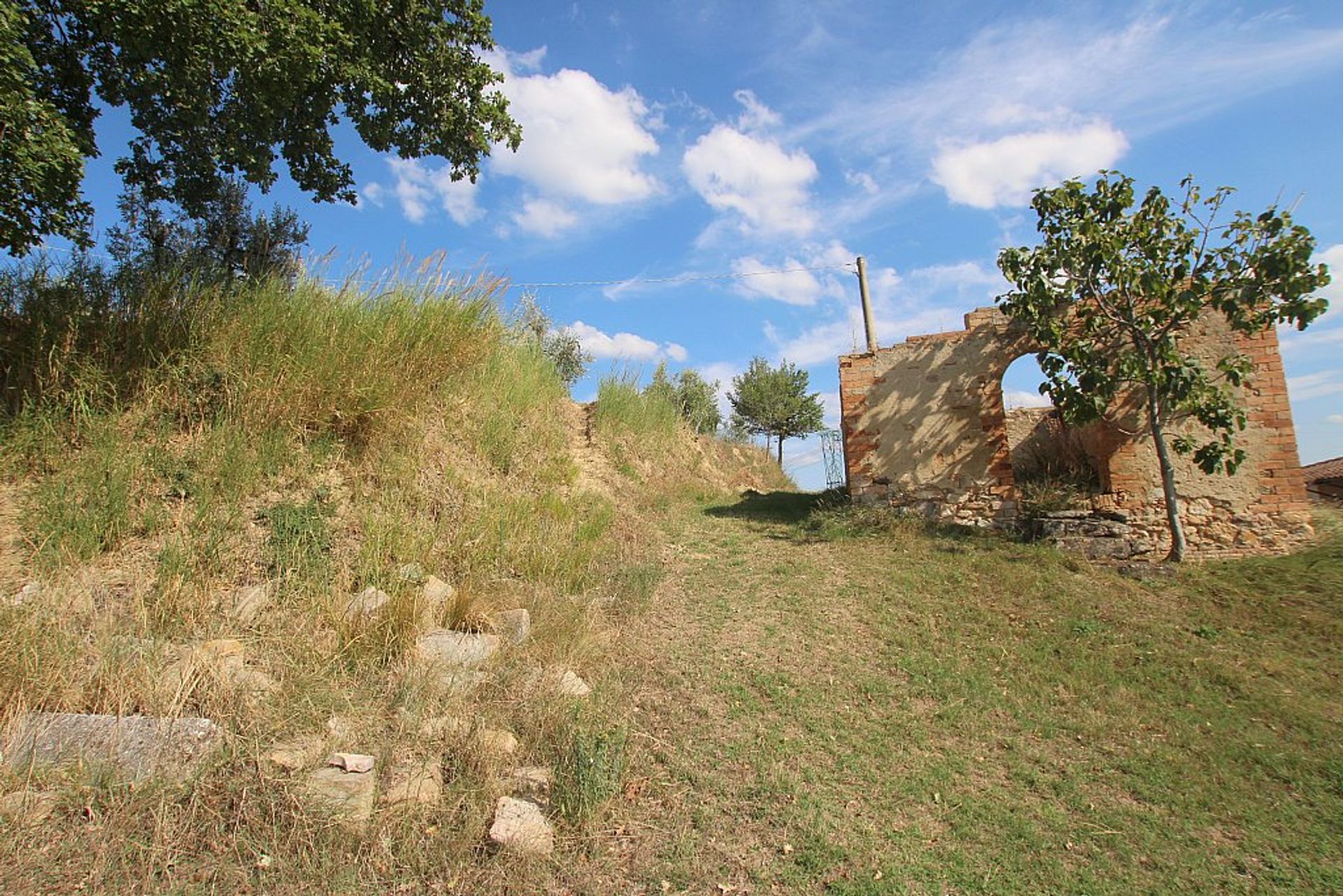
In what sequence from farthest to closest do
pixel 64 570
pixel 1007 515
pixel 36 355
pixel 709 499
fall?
1. pixel 709 499
2. pixel 1007 515
3. pixel 36 355
4. pixel 64 570

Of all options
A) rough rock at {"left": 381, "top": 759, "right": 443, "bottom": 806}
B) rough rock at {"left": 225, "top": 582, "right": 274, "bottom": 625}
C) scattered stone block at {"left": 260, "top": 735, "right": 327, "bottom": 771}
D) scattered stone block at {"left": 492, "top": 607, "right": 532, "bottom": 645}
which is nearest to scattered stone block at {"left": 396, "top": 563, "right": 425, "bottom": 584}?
scattered stone block at {"left": 492, "top": 607, "right": 532, "bottom": 645}

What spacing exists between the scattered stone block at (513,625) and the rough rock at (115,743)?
6.34ft

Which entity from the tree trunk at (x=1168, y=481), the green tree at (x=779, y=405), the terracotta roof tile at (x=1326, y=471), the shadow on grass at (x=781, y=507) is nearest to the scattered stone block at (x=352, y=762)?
the shadow on grass at (x=781, y=507)

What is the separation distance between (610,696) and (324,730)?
1.87 metres

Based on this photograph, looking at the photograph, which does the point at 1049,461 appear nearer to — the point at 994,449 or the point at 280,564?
the point at 994,449

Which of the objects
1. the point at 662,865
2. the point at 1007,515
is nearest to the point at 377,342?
the point at 662,865

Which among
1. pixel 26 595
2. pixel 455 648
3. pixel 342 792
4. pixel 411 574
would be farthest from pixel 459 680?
pixel 26 595

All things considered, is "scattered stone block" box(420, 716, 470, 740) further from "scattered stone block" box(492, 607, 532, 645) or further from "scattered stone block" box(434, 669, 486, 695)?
"scattered stone block" box(492, 607, 532, 645)

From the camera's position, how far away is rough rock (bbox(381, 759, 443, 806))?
3400 mm

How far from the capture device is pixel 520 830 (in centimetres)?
339

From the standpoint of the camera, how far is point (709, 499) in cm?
1286

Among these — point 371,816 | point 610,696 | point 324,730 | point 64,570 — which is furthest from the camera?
point 610,696

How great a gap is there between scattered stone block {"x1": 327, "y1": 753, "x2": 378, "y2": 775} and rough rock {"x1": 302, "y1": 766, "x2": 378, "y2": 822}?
2 cm

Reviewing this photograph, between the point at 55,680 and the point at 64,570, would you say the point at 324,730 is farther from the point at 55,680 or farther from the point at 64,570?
the point at 64,570
